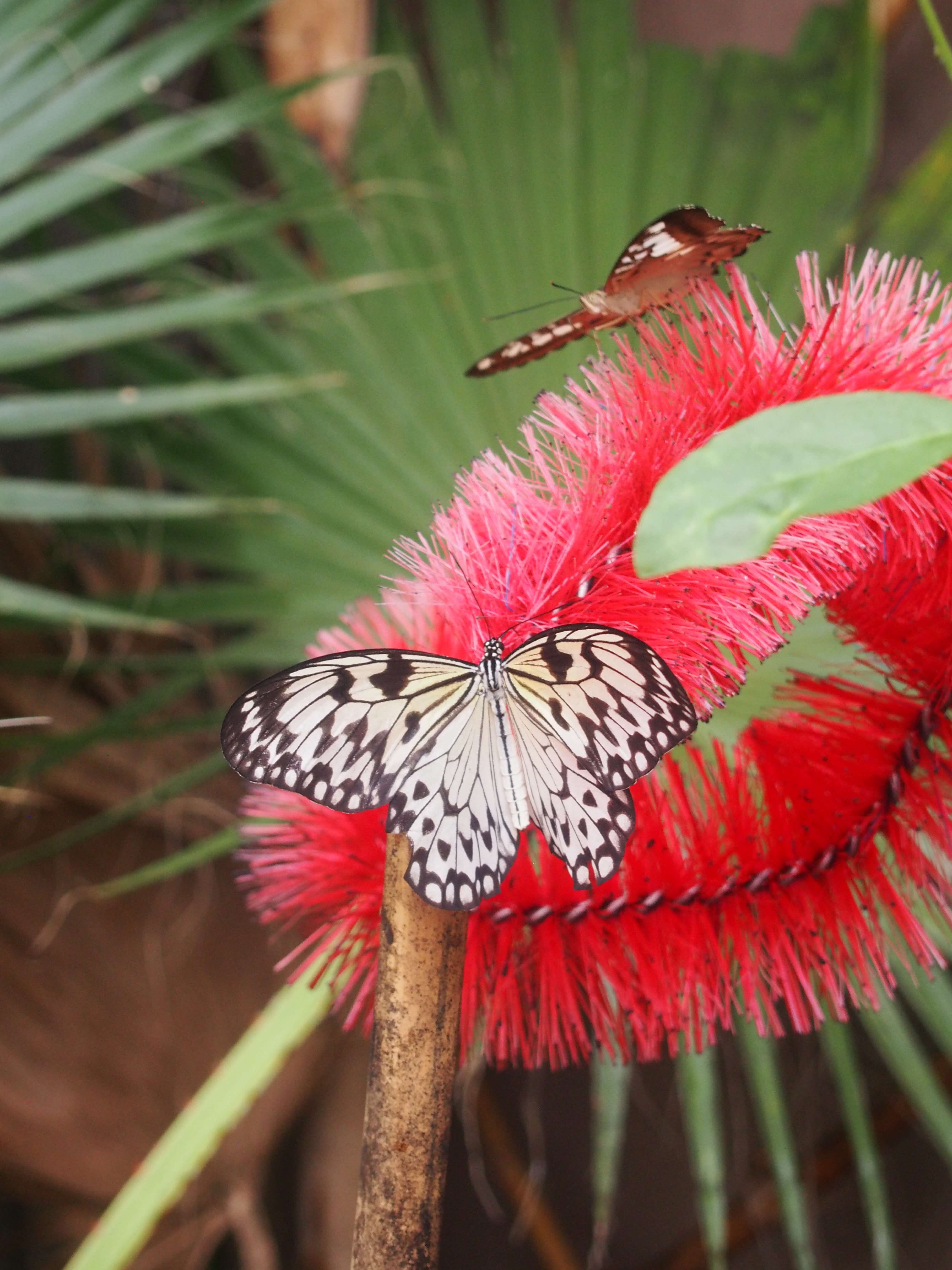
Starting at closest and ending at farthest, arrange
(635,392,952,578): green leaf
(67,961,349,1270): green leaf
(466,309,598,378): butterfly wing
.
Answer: (635,392,952,578): green leaf
(466,309,598,378): butterfly wing
(67,961,349,1270): green leaf

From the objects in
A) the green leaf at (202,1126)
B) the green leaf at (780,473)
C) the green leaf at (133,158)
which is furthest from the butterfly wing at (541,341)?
the green leaf at (133,158)

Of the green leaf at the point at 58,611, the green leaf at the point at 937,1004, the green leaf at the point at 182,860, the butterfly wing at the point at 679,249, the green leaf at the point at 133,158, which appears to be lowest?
the green leaf at the point at 937,1004

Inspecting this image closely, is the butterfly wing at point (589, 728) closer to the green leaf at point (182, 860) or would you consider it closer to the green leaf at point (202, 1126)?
the green leaf at point (202, 1126)

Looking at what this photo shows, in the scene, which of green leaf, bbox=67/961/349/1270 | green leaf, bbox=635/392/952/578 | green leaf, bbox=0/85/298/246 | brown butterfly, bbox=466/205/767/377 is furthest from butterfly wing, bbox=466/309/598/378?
green leaf, bbox=0/85/298/246

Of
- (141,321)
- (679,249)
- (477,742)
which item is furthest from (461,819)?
(141,321)

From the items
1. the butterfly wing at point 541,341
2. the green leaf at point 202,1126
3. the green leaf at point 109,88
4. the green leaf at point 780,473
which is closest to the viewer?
the green leaf at point 780,473

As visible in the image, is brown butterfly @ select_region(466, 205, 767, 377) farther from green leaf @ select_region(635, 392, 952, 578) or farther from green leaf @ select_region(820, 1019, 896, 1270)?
green leaf @ select_region(820, 1019, 896, 1270)
